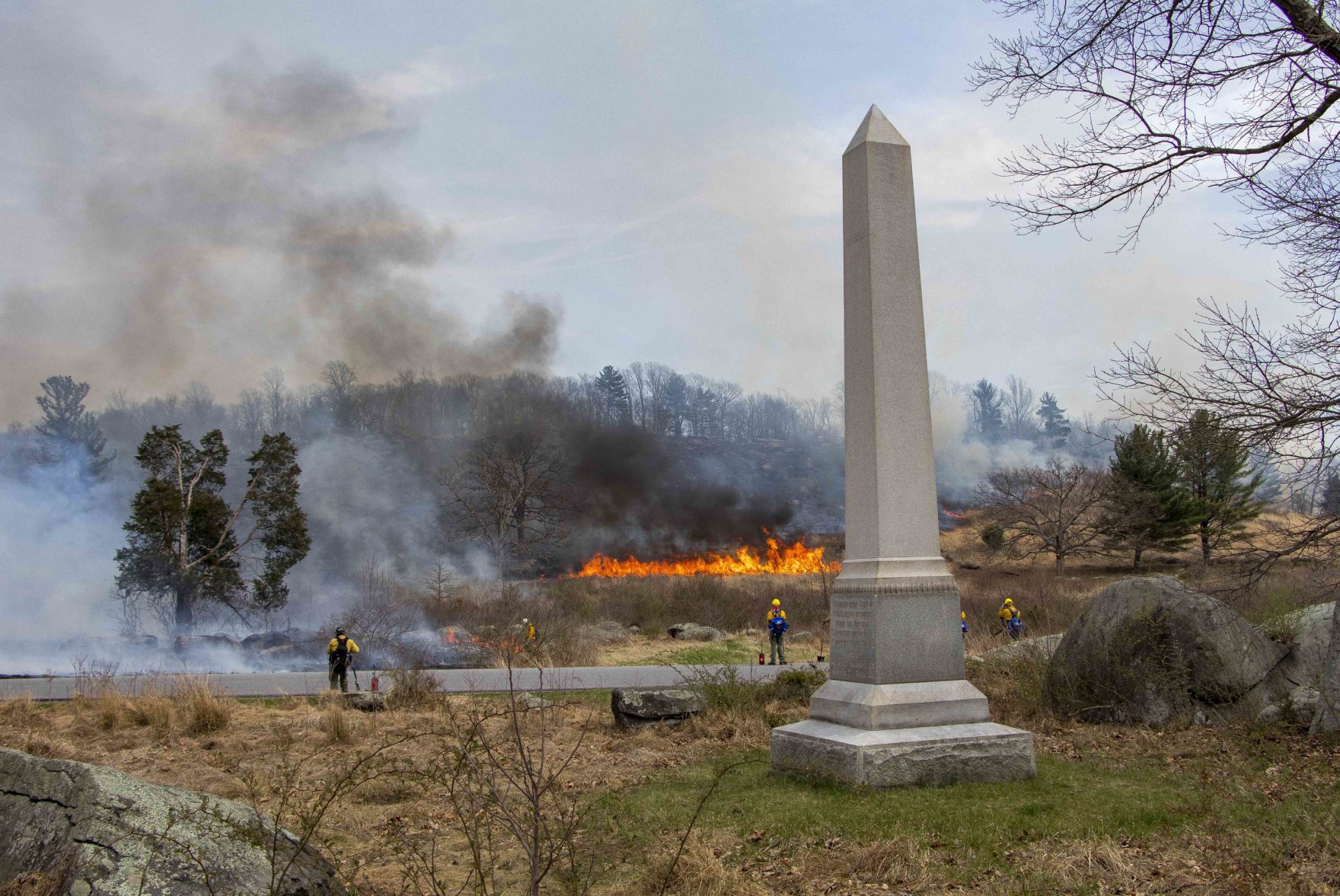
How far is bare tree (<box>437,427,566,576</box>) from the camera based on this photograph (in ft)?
151

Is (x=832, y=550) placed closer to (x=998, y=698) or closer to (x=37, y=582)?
(x=37, y=582)

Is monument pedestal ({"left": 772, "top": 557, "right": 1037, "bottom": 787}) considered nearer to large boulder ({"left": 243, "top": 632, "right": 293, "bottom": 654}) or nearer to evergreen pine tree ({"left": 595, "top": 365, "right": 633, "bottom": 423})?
large boulder ({"left": 243, "top": 632, "right": 293, "bottom": 654})

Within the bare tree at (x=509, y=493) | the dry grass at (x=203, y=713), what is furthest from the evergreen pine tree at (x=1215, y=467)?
the bare tree at (x=509, y=493)

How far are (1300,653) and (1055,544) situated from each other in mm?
40579

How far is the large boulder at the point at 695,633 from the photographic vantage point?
2942cm

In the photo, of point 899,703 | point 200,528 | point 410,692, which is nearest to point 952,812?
point 899,703

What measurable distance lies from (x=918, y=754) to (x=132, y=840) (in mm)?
5243

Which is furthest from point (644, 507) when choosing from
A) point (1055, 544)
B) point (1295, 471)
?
point (1295, 471)

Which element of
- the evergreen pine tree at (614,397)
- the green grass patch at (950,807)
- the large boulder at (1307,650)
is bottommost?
the green grass patch at (950,807)

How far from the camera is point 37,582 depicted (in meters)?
33.7

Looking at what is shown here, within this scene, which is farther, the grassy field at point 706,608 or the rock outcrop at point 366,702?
the grassy field at point 706,608

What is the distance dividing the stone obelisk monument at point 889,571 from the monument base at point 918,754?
0.04 ft

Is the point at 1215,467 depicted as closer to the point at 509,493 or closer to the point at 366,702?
the point at 366,702

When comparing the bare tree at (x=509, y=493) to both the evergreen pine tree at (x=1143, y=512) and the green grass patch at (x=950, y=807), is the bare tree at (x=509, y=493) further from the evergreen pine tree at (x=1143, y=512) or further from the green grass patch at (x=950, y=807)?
the green grass patch at (x=950, y=807)
